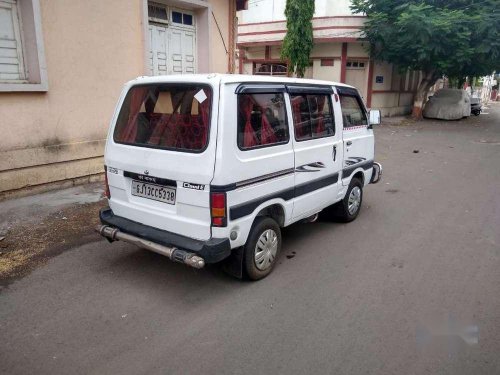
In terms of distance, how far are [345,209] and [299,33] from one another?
15.0 metres

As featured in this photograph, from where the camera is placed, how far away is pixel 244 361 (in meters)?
2.82

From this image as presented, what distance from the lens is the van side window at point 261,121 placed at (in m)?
3.52

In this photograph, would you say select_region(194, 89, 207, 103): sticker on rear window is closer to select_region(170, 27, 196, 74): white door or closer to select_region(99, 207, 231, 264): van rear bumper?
select_region(99, 207, 231, 264): van rear bumper

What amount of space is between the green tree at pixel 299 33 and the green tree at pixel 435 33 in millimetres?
2085

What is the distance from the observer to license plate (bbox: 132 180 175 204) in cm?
356

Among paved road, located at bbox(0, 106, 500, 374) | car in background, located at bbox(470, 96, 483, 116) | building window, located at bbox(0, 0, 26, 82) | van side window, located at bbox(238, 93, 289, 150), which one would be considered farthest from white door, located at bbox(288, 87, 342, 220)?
car in background, located at bbox(470, 96, 483, 116)

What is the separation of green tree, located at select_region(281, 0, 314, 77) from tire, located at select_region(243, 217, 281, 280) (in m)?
16.2

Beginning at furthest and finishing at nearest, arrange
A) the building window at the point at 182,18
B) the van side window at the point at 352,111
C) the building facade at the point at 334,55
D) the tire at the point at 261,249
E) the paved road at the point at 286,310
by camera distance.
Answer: the building facade at the point at 334,55
the building window at the point at 182,18
the van side window at the point at 352,111
the tire at the point at 261,249
the paved road at the point at 286,310

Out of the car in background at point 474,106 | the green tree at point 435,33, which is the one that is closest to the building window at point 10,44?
the green tree at point 435,33

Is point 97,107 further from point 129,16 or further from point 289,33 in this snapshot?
point 289,33

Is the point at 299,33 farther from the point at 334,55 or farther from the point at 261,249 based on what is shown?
the point at 261,249

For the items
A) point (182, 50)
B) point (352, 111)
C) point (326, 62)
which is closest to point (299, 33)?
point (326, 62)

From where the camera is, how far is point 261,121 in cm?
373

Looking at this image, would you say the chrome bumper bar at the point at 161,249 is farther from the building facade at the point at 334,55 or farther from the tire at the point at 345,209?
the building facade at the point at 334,55
